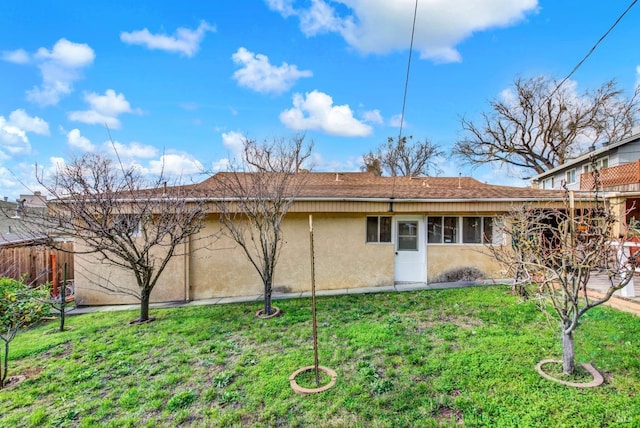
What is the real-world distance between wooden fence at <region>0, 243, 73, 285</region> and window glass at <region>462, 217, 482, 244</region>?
10915 mm

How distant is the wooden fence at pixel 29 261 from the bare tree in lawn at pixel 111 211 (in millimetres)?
2253

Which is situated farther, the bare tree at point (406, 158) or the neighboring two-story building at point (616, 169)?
the bare tree at point (406, 158)

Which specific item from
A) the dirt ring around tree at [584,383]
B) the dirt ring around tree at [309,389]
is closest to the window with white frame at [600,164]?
the dirt ring around tree at [584,383]

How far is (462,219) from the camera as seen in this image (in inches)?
337

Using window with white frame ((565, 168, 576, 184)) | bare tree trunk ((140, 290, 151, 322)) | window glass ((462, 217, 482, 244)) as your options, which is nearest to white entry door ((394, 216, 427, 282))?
window glass ((462, 217, 482, 244))

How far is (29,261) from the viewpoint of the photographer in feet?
28.8

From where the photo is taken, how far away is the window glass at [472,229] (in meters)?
8.55

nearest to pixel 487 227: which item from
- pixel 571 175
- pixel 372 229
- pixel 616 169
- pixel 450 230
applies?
pixel 450 230

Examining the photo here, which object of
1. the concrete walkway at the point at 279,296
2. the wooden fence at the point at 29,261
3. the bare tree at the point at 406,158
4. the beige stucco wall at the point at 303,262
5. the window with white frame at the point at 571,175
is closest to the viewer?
the concrete walkway at the point at 279,296

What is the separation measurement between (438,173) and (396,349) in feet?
79.4

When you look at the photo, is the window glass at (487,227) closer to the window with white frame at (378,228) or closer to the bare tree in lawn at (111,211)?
the window with white frame at (378,228)

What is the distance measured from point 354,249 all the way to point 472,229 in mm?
3564

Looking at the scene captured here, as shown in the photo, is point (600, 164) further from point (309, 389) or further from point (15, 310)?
point (15, 310)

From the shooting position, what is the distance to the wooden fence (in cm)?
802
